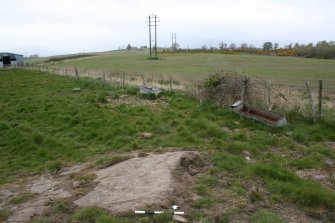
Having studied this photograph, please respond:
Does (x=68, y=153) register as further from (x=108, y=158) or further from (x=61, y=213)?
(x=61, y=213)

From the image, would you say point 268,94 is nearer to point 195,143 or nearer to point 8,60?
point 195,143

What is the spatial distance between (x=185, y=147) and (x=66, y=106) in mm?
8440

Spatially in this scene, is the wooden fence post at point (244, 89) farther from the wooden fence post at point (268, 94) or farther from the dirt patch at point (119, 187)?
the dirt patch at point (119, 187)

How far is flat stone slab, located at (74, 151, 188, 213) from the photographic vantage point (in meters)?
6.30

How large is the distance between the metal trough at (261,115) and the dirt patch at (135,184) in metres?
4.09

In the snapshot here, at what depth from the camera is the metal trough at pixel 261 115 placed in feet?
37.6

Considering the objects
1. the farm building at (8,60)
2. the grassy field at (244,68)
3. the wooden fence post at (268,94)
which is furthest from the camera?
the farm building at (8,60)

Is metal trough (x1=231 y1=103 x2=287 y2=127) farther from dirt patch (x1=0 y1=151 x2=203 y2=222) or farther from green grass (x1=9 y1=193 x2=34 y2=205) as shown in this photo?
green grass (x1=9 y1=193 x2=34 y2=205)

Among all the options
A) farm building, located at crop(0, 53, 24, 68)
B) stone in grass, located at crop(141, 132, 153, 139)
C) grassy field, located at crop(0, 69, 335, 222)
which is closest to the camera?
grassy field, located at crop(0, 69, 335, 222)

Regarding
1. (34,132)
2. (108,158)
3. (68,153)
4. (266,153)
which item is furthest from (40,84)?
(266,153)

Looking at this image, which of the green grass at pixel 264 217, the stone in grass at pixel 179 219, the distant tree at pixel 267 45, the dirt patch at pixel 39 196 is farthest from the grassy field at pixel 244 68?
the distant tree at pixel 267 45

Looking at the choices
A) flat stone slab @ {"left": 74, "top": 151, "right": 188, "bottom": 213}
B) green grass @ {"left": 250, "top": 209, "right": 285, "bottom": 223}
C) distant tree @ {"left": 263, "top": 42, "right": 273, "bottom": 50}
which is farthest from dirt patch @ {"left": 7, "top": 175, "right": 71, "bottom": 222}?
distant tree @ {"left": 263, "top": 42, "right": 273, "bottom": 50}

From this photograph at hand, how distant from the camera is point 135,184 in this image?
705cm

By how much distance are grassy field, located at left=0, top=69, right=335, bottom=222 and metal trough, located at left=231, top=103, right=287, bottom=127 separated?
30 centimetres
